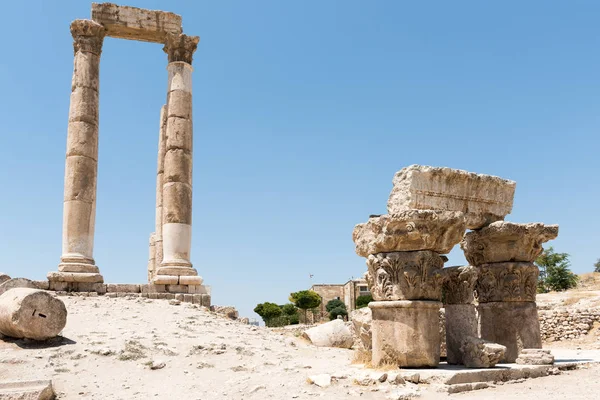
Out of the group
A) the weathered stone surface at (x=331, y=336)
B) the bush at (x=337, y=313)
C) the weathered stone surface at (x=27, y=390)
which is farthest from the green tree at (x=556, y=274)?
the weathered stone surface at (x=27, y=390)

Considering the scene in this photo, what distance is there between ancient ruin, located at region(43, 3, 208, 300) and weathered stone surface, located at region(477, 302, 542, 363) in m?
9.98

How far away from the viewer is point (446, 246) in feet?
29.0

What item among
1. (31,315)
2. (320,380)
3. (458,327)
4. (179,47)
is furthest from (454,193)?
(179,47)

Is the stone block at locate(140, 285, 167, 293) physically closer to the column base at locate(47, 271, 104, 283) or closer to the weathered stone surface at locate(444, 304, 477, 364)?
the column base at locate(47, 271, 104, 283)

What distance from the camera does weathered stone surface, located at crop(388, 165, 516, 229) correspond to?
9.27 meters

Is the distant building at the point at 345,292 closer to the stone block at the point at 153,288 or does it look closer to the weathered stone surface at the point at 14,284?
the stone block at the point at 153,288

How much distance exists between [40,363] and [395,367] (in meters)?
6.02

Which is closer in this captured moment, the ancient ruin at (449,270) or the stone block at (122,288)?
the ancient ruin at (449,270)

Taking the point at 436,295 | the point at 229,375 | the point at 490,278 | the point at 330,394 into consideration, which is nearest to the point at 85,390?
the point at 229,375

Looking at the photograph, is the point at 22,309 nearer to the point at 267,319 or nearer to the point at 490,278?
the point at 490,278

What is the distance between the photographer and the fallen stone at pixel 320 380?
789cm

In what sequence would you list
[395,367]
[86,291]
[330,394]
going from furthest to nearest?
[86,291]
[395,367]
[330,394]

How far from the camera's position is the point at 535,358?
9.41 m

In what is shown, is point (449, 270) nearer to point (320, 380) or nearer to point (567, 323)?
point (320, 380)
